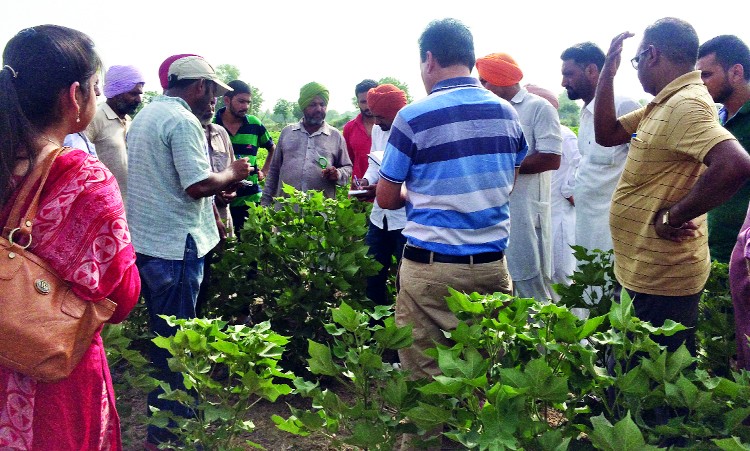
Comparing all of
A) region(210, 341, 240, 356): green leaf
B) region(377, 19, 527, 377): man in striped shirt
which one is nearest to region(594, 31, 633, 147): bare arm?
region(377, 19, 527, 377): man in striped shirt

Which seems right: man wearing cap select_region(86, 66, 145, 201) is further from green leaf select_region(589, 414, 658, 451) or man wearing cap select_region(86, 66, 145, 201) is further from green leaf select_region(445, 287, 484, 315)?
green leaf select_region(589, 414, 658, 451)

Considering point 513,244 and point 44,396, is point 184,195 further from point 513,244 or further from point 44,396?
point 513,244

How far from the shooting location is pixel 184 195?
3.42 m

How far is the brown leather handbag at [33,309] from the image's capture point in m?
1.72

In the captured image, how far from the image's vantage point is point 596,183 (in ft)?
14.4

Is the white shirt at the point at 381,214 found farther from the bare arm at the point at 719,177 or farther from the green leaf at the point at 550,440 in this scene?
the green leaf at the point at 550,440

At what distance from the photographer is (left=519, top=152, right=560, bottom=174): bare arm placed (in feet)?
13.8

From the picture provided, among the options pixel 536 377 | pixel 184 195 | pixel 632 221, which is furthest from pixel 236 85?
pixel 536 377

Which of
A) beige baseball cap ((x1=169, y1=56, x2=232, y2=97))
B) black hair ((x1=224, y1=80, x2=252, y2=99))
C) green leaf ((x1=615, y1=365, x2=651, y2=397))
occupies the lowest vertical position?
green leaf ((x1=615, y1=365, x2=651, y2=397))

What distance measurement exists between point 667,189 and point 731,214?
140 centimetres

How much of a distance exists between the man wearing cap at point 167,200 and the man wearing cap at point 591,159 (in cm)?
242

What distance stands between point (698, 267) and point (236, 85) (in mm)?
4867

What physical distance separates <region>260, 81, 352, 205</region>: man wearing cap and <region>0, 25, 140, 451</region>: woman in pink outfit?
13.6 ft

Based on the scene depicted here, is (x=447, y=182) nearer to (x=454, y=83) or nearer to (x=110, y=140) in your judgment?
(x=454, y=83)
